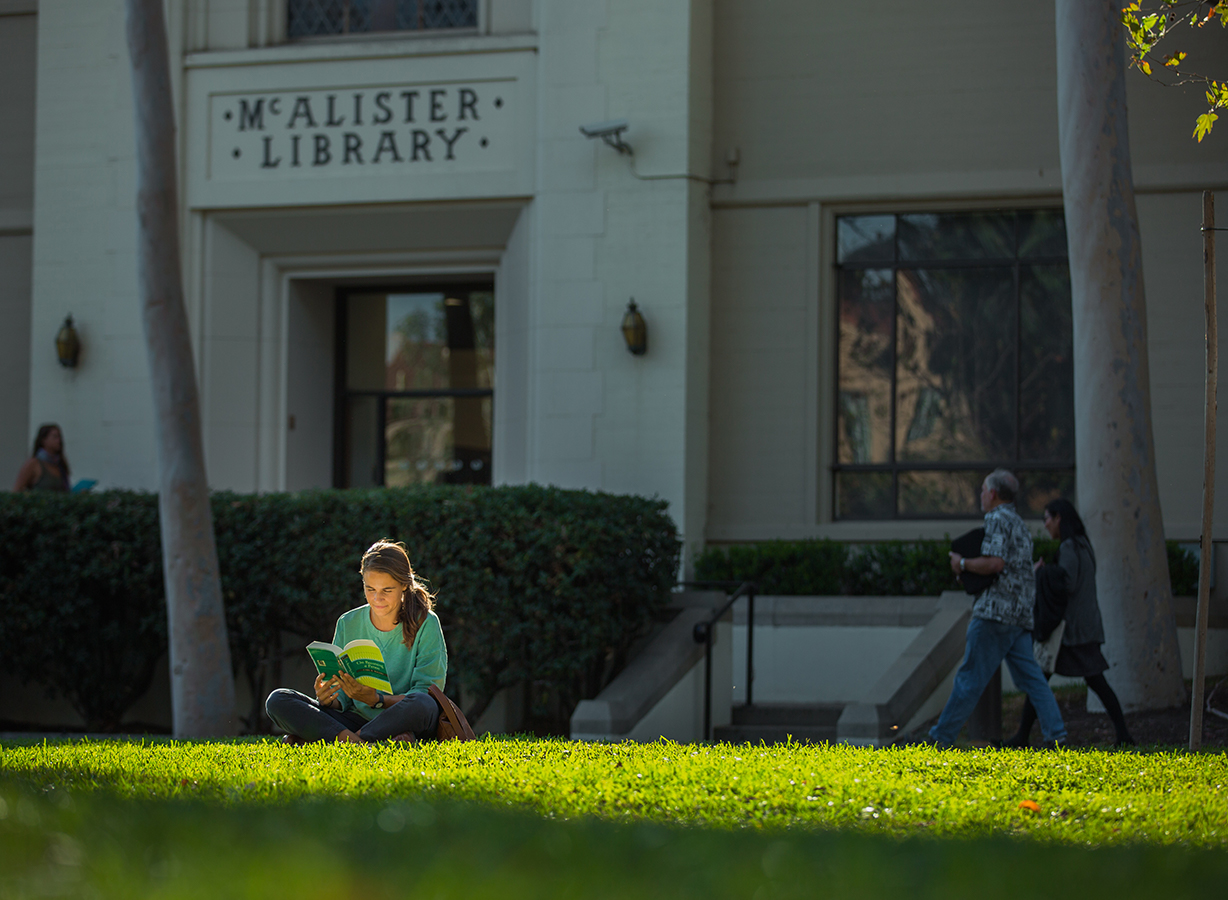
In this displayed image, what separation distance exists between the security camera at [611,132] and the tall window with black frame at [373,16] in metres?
1.97

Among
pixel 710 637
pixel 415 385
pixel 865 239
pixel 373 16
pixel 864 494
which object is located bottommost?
pixel 710 637

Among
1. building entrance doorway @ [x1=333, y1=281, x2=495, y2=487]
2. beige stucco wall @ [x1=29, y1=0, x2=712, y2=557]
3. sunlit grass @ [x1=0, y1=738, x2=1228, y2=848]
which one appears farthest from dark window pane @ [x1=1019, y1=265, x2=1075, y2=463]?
sunlit grass @ [x1=0, y1=738, x2=1228, y2=848]

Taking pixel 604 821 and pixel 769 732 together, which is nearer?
pixel 604 821

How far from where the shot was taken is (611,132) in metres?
12.6

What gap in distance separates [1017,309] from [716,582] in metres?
3.93

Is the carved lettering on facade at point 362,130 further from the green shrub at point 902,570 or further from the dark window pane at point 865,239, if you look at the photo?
the green shrub at point 902,570

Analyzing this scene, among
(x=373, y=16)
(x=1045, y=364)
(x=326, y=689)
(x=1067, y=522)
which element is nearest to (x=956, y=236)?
(x=1045, y=364)

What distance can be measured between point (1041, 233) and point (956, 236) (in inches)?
30.7

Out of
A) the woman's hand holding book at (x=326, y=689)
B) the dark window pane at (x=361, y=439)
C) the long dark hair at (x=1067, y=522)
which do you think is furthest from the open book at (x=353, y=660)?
the dark window pane at (x=361, y=439)

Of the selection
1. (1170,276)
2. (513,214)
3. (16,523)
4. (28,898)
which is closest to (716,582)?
(513,214)

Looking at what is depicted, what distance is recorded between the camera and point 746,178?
13.2 meters

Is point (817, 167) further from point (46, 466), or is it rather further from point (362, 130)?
point (46, 466)

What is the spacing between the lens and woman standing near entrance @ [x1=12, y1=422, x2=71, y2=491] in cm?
1212

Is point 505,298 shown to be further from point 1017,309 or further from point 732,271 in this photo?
point 1017,309
